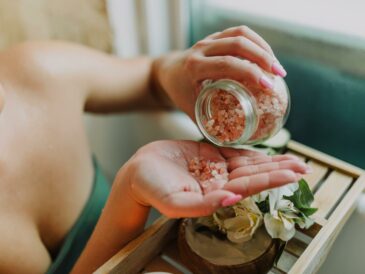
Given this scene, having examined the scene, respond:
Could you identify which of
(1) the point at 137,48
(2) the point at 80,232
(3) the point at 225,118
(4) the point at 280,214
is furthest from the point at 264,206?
(1) the point at 137,48

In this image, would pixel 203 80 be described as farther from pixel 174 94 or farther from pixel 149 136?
pixel 149 136

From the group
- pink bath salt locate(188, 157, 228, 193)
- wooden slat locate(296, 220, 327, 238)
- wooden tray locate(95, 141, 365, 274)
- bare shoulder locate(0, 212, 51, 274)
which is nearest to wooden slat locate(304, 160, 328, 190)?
wooden tray locate(95, 141, 365, 274)

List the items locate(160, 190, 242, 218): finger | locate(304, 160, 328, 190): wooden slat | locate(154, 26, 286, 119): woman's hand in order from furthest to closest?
locate(304, 160, 328, 190): wooden slat
locate(154, 26, 286, 119): woman's hand
locate(160, 190, 242, 218): finger

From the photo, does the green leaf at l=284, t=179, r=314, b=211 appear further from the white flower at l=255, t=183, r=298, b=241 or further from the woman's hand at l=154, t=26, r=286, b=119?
the woman's hand at l=154, t=26, r=286, b=119

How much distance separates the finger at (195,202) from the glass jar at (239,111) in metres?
0.13

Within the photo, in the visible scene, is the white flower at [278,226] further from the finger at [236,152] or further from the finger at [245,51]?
the finger at [245,51]

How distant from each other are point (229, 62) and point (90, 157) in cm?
45

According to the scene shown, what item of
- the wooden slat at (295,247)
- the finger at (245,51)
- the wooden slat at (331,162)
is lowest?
the wooden slat at (295,247)

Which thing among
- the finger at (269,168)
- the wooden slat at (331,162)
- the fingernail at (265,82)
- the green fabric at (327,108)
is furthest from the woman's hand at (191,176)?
the green fabric at (327,108)

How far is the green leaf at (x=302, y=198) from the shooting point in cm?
68

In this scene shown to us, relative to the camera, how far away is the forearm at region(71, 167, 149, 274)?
0.68 m

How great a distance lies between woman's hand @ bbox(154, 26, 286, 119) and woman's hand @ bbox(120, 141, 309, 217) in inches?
4.4

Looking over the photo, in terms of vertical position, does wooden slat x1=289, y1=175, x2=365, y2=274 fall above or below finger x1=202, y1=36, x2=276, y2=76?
below

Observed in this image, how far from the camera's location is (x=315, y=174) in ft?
2.65
